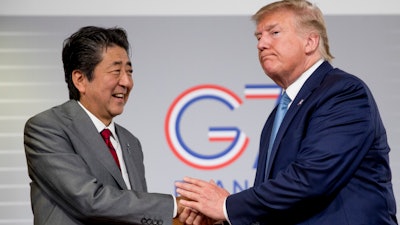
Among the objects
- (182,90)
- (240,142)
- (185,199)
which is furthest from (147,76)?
(185,199)

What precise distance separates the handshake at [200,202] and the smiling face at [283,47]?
0.50m

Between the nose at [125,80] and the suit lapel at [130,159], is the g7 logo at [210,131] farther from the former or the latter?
the nose at [125,80]

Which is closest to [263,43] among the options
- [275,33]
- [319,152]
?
[275,33]

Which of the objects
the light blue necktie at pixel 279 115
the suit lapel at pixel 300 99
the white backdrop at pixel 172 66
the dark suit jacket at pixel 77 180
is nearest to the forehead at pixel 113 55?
the dark suit jacket at pixel 77 180

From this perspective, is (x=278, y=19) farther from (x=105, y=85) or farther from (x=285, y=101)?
(x=105, y=85)

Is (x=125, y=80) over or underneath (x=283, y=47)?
underneath

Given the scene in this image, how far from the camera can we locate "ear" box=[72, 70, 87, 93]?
362 centimetres

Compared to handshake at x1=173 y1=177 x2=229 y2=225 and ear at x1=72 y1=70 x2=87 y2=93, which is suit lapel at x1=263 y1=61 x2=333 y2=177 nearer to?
handshake at x1=173 y1=177 x2=229 y2=225

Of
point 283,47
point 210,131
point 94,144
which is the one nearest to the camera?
point 283,47

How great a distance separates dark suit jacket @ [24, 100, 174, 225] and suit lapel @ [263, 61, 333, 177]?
590 millimetres

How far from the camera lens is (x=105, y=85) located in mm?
3617

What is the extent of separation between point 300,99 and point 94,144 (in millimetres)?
867

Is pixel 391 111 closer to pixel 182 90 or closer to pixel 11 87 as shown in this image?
pixel 182 90

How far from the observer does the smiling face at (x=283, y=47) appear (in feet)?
10.6
